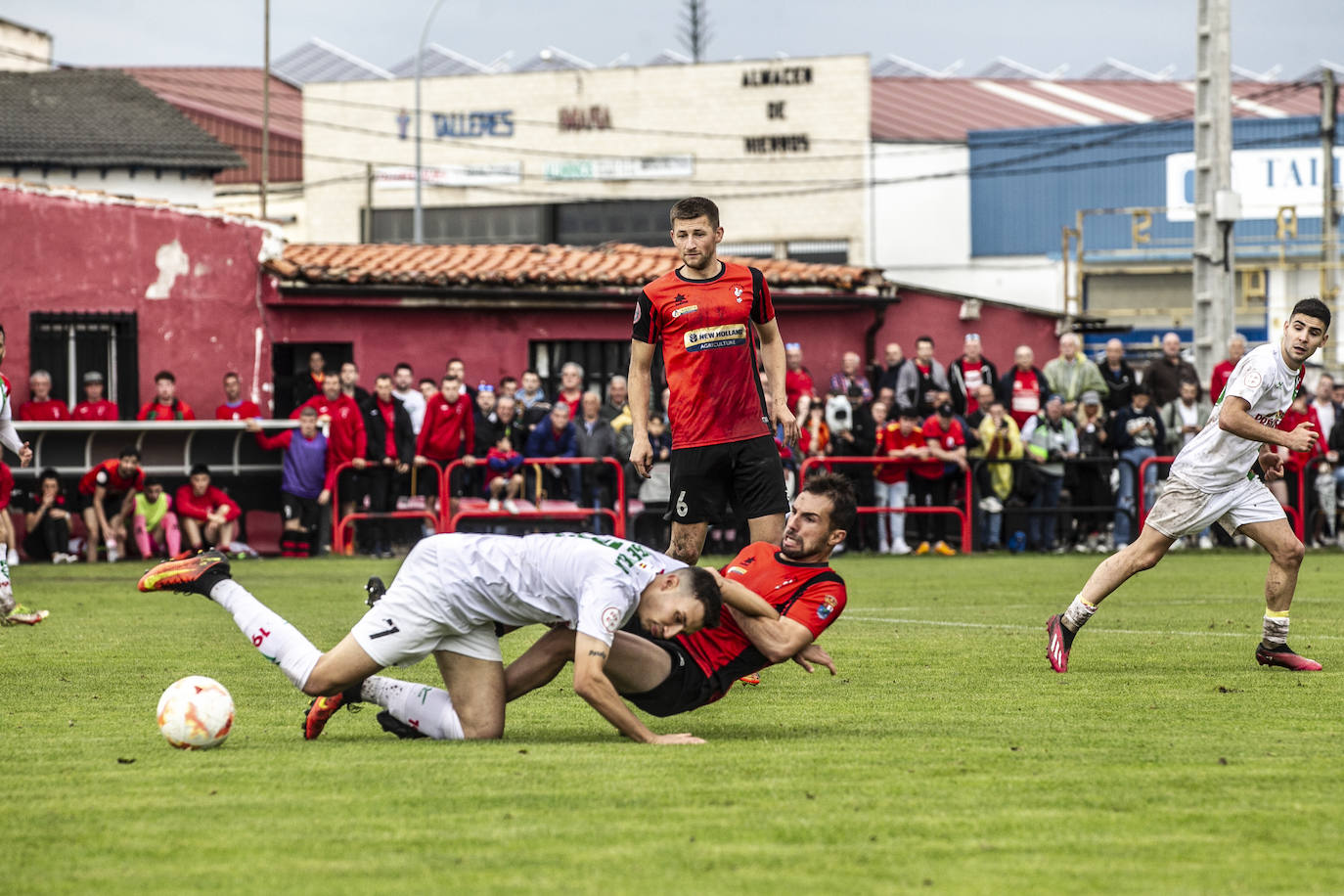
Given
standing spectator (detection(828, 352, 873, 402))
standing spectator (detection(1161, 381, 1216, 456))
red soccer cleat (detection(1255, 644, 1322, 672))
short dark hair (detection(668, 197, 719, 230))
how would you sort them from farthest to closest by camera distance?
standing spectator (detection(828, 352, 873, 402)) < standing spectator (detection(1161, 381, 1216, 456)) < red soccer cleat (detection(1255, 644, 1322, 672)) < short dark hair (detection(668, 197, 719, 230))

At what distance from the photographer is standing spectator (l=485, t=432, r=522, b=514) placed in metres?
18.4

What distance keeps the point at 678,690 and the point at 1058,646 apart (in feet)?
9.70

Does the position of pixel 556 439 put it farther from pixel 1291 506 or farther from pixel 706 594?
pixel 706 594

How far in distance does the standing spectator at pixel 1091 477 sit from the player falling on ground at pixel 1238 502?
35.1 feet

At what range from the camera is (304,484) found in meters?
19.2

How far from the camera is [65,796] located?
511 cm

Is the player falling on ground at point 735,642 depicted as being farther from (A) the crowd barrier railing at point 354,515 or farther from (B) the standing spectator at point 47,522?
(B) the standing spectator at point 47,522

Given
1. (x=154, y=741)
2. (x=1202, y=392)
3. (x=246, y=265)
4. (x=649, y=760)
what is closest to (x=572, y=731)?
(x=649, y=760)

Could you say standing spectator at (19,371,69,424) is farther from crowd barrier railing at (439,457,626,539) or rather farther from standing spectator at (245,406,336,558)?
crowd barrier railing at (439,457,626,539)

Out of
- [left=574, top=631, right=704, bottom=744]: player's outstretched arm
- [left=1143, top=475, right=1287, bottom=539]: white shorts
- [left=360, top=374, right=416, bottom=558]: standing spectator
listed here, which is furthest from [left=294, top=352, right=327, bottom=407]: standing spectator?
[left=574, top=631, right=704, bottom=744]: player's outstretched arm

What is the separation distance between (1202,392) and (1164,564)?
4622 mm

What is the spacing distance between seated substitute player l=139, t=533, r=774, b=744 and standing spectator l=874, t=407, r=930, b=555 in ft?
42.8

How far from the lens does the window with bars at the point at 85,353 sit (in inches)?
859

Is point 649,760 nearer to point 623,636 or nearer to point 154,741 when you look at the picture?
point 623,636
